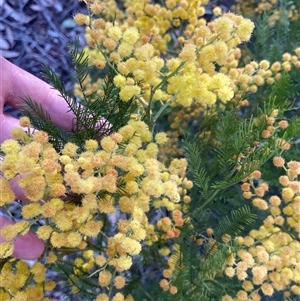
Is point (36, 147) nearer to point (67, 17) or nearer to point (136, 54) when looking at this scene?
point (136, 54)

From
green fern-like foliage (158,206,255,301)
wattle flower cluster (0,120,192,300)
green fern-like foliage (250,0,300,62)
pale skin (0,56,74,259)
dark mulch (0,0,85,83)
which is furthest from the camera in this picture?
dark mulch (0,0,85,83)

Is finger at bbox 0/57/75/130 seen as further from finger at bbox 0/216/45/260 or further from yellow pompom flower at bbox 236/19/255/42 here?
yellow pompom flower at bbox 236/19/255/42

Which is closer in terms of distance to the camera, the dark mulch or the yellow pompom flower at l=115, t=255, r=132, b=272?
the yellow pompom flower at l=115, t=255, r=132, b=272

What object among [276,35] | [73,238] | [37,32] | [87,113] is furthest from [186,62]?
[37,32]

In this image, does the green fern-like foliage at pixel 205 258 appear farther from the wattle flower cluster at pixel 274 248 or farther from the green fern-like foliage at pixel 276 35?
the green fern-like foliage at pixel 276 35

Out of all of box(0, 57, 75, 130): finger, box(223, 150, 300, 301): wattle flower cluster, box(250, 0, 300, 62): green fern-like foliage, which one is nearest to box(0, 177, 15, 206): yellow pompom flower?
box(0, 57, 75, 130): finger

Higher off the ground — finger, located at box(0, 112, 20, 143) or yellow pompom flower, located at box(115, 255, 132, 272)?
yellow pompom flower, located at box(115, 255, 132, 272)

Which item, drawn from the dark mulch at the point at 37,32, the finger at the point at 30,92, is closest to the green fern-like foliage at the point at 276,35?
the finger at the point at 30,92
